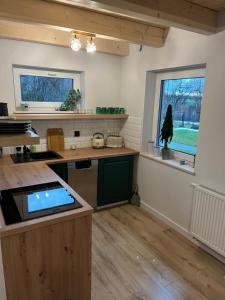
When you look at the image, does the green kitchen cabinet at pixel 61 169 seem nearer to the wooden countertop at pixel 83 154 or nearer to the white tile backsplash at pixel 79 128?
the wooden countertop at pixel 83 154

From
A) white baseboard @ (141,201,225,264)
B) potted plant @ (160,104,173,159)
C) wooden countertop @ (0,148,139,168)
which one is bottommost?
white baseboard @ (141,201,225,264)

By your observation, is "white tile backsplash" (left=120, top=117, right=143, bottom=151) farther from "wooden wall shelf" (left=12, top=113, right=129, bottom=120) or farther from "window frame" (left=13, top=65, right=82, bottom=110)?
"window frame" (left=13, top=65, right=82, bottom=110)

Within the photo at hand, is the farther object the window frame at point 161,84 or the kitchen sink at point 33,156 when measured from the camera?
the kitchen sink at point 33,156

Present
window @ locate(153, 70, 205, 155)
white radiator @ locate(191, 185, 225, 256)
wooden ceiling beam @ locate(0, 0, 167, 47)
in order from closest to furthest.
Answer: wooden ceiling beam @ locate(0, 0, 167, 47) → white radiator @ locate(191, 185, 225, 256) → window @ locate(153, 70, 205, 155)

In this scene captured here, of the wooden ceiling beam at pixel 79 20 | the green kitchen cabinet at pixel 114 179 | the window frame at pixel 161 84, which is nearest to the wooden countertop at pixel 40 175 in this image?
the green kitchen cabinet at pixel 114 179

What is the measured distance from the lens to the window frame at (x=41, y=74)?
293 cm

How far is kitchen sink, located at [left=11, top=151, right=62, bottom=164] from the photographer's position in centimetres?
276

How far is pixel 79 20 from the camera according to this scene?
2.11 m

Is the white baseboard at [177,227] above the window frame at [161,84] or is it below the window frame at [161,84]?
below

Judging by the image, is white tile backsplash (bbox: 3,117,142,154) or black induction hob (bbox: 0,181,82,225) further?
white tile backsplash (bbox: 3,117,142,154)

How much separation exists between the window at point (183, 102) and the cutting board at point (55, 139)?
148 cm

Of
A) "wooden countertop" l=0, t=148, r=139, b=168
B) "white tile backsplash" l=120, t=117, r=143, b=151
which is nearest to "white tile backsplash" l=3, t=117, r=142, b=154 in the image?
"white tile backsplash" l=120, t=117, r=143, b=151

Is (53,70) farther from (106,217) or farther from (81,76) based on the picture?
(106,217)

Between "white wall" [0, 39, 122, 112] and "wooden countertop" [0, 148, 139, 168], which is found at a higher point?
"white wall" [0, 39, 122, 112]
